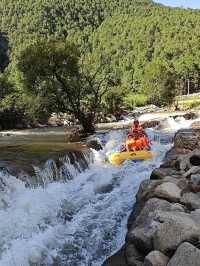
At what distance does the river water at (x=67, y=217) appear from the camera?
35.6 ft

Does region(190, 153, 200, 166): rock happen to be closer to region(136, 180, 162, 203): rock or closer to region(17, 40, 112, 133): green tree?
region(136, 180, 162, 203): rock

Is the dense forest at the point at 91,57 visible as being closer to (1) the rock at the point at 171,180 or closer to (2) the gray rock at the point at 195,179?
(1) the rock at the point at 171,180

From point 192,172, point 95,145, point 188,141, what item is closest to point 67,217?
point 192,172

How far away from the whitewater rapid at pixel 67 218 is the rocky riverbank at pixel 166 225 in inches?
30.8

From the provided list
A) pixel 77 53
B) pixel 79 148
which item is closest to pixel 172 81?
pixel 77 53

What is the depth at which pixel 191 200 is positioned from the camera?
1104 cm

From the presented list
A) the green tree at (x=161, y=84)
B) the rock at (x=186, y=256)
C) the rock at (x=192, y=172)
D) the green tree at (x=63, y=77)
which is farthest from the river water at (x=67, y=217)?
the green tree at (x=161, y=84)

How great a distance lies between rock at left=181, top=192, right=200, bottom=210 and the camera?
→ 1079cm

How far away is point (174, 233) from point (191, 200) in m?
2.24

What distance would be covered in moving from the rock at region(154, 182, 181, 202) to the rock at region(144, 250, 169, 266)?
115 inches

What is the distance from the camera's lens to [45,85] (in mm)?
29797

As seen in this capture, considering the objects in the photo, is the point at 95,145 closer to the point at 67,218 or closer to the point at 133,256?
the point at 67,218

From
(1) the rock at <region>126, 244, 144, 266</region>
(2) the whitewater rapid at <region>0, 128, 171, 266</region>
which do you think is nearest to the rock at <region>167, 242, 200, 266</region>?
(1) the rock at <region>126, 244, 144, 266</region>

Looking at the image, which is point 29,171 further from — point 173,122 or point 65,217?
point 173,122
